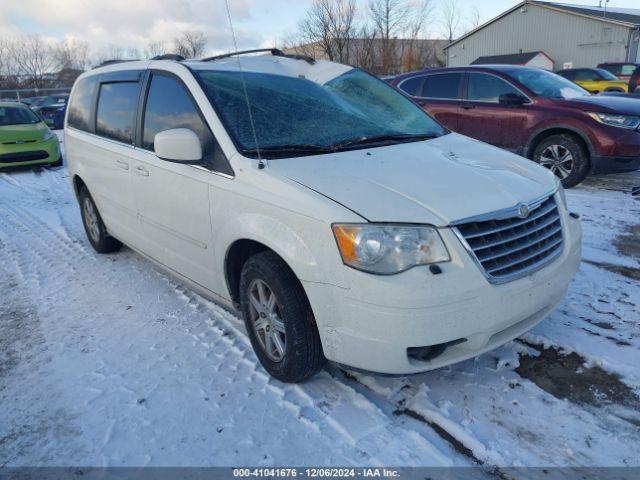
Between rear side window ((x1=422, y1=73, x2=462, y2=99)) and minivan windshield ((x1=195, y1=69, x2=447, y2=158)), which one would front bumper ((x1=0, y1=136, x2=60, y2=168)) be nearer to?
rear side window ((x1=422, y1=73, x2=462, y2=99))

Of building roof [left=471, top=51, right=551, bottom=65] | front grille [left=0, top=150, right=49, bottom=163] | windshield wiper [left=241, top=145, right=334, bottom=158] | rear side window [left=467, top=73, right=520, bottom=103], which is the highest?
building roof [left=471, top=51, right=551, bottom=65]

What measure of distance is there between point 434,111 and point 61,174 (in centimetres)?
764

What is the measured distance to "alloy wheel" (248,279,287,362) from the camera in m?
2.71

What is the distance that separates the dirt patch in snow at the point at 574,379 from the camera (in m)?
2.54

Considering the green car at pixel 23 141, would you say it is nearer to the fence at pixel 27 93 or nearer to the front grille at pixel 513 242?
the front grille at pixel 513 242

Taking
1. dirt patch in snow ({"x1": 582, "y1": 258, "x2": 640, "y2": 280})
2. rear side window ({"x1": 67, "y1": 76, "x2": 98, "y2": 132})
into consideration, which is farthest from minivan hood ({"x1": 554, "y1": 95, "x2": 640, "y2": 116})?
rear side window ({"x1": 67, "y1": 76, "x2": 98, "y2": 132})

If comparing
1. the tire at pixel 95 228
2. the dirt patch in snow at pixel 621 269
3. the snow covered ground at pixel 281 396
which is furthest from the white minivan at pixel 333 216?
the dirt patch in snow at pixel 621 269

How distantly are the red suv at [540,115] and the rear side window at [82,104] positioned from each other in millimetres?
5253

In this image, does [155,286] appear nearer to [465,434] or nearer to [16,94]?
[465,434]

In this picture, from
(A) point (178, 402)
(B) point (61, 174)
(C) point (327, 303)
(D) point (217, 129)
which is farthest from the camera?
(B) point (61, 174)

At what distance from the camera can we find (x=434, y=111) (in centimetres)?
799

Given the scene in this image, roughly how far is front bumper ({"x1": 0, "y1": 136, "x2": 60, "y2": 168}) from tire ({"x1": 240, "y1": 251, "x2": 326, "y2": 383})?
9.67 metres

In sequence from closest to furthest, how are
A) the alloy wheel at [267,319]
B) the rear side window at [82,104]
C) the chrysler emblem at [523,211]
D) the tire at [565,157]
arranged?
1. the chrysler emblem at [523,211]
2. the alloy wheel at [267,319]
3. the rear side window at [82,104]
4. the tire at [565,157]

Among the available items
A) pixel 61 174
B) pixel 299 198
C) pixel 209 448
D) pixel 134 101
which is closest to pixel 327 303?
pixel 299 198
